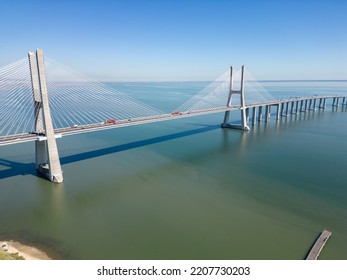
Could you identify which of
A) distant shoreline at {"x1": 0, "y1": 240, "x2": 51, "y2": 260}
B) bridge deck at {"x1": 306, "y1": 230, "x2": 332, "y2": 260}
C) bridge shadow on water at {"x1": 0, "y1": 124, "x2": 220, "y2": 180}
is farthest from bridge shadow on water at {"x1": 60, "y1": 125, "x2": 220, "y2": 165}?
bridge deck at {"x1": 306, "y1": 230, "x2": 332, "y2": 260}

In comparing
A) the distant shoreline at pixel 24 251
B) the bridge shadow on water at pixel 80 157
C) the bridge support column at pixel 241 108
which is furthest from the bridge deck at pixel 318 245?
the bridge support column at pixel 241 108

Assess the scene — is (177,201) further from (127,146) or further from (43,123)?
(127,146)

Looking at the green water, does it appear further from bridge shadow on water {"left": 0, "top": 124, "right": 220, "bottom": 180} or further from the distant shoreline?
the distant shoreline

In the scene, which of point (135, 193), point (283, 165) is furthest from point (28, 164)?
point (283, 165)

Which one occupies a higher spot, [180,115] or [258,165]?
[180,115]

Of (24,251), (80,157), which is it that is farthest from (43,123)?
(24,251)

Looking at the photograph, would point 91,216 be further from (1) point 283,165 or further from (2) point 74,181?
(1) point 283,165

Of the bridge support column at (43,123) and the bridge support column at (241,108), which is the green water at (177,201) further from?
the bridge support column at (241,108)
